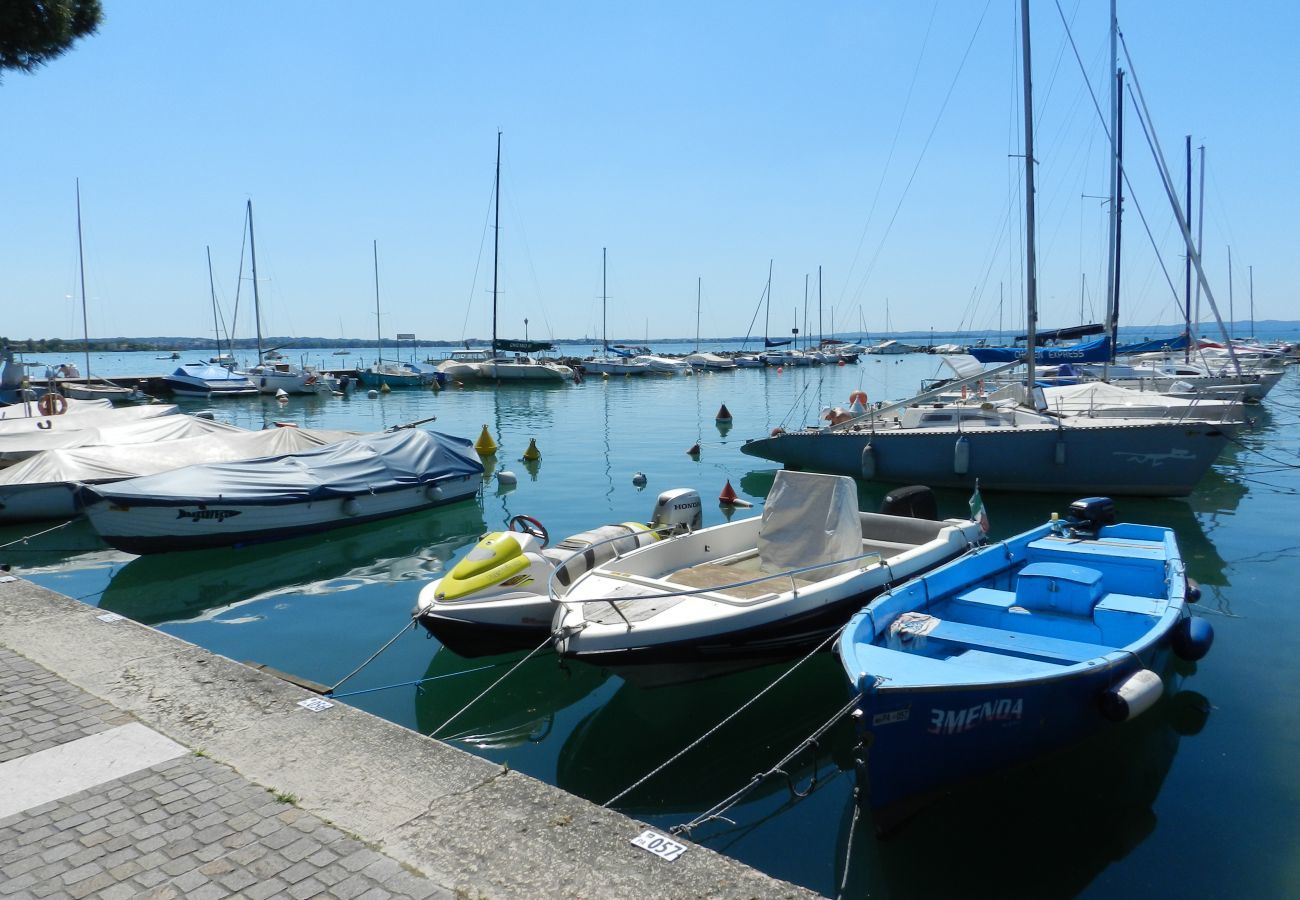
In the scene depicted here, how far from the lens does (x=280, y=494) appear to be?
15.0m

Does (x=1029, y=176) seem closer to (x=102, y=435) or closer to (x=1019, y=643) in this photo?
(x=1019, y=643)

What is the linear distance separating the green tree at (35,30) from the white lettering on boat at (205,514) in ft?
23.6

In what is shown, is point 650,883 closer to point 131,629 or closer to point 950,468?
point 131,629

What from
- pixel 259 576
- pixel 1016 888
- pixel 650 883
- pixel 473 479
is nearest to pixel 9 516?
pixel 259 576

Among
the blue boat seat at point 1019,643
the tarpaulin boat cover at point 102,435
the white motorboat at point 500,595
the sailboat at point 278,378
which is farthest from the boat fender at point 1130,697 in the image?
the sailboat at point 278,378

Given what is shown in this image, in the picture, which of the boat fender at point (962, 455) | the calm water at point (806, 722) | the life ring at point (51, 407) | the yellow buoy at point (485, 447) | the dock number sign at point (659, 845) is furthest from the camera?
the yellow buoy at point (485, 447)

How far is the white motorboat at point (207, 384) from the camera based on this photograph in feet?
179

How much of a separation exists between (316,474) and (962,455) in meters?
13.0

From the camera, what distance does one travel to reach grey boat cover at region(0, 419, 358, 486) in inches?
640

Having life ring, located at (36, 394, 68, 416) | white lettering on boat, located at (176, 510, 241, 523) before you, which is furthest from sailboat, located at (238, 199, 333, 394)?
white lettering on boat, located at (176, 510, 241, 523)

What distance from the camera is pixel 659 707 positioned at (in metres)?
8.41

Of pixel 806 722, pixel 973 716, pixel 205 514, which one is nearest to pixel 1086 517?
pixel 806 722

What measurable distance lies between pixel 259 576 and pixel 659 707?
814 cm

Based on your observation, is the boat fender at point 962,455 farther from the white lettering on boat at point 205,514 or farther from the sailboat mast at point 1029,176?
the white lettering on boat at point 205,514
